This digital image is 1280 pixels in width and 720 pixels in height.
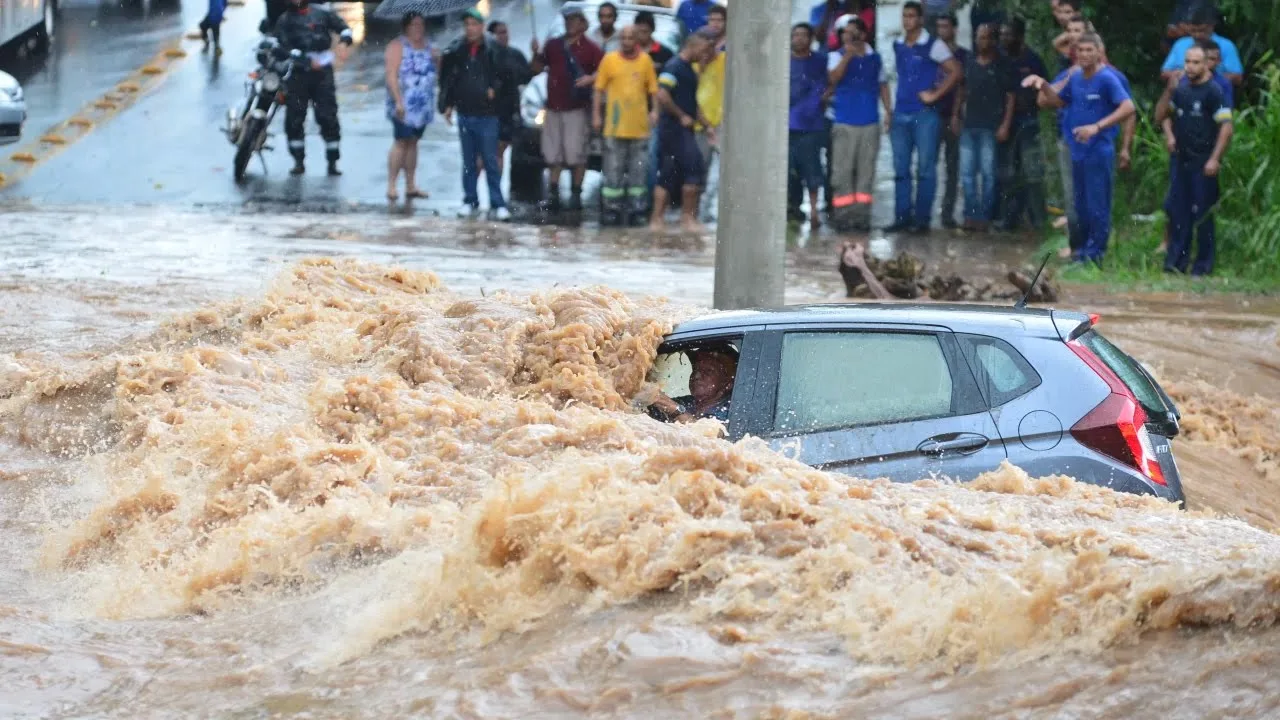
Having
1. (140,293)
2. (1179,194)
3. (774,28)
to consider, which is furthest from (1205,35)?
(140,293)

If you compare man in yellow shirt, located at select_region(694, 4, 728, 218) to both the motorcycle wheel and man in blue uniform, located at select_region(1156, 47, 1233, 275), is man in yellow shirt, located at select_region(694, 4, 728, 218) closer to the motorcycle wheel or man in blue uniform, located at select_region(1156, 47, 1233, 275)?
man in blue uniform, located at select_region(1156, 47, 1233, 275)

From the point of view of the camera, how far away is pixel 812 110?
58.3 feet

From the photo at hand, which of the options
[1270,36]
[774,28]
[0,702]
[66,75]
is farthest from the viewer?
[66,75]

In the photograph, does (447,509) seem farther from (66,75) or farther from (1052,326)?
(66,75)

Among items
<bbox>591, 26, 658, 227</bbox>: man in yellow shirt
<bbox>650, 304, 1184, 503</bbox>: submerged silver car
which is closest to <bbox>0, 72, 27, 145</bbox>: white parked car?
<bbox>591, 26, 658, 227</bbox>: man in yellow shirt

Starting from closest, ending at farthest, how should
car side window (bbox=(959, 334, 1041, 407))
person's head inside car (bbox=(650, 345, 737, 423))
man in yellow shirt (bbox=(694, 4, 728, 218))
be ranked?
car side window (bbox=(959, 334, 1041, 407)) < person's head inside car (bbox=(650, 345, 737, 423)) < man in yellow shirt (bbox=(694, 4, 728, 218))

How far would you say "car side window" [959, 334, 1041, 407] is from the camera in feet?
22.9

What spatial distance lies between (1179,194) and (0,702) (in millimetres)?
11683

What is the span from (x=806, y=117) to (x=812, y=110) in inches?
3.8

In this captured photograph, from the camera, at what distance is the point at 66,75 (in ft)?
76.0

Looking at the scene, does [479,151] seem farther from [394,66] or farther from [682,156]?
[682,156]

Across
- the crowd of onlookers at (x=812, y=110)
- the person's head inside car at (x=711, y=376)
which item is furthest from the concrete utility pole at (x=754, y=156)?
the crowd of onlookers at (x=812, y=110)

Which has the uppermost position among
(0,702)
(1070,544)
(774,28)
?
(774,28)

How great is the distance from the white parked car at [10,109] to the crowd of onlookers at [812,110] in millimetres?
4039
